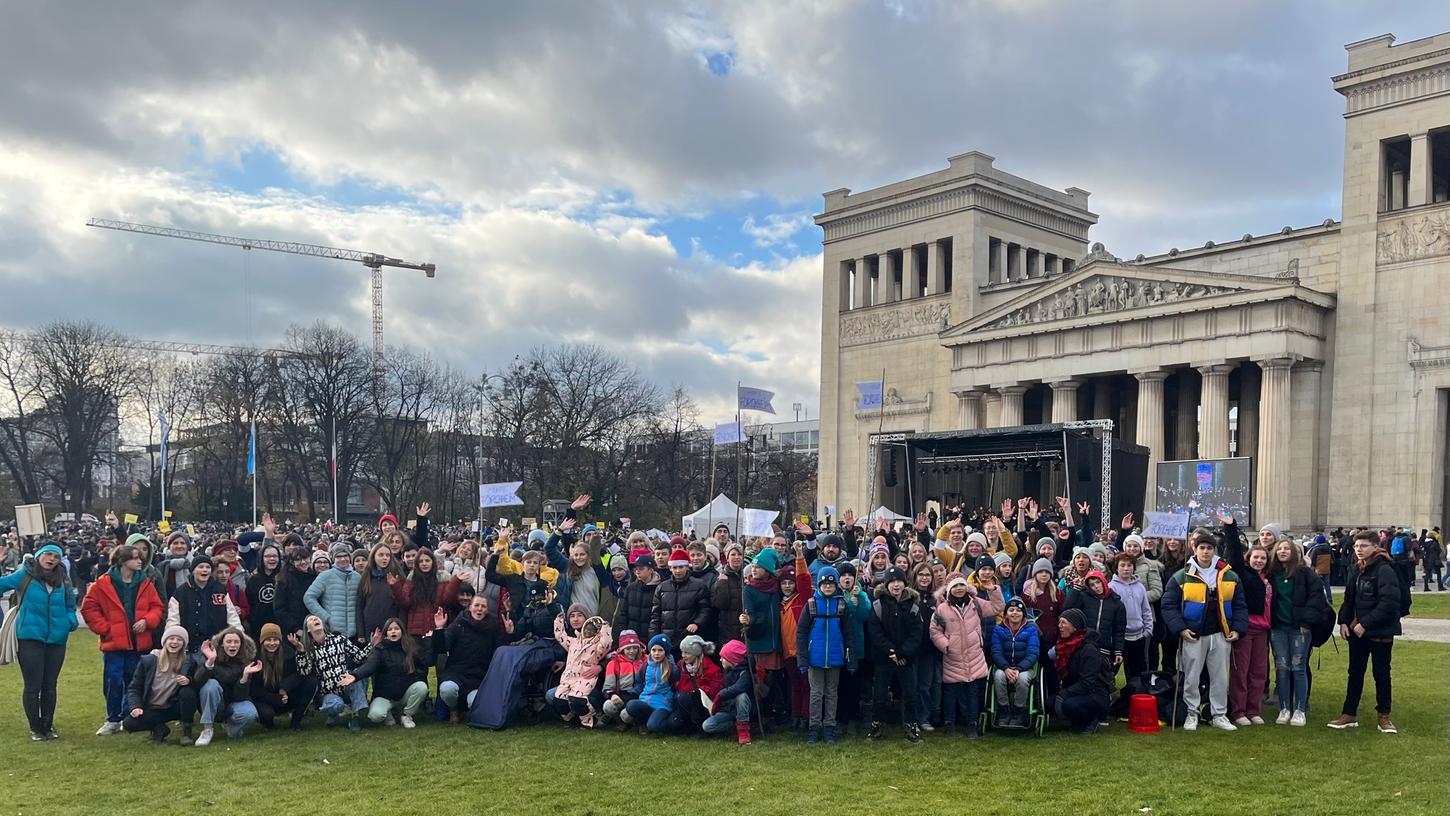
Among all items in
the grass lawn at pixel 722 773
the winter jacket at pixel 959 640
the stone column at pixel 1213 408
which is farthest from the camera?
the stone column at pixel 1213 408

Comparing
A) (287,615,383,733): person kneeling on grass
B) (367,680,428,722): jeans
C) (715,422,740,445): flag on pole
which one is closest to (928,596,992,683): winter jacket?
(367,680,428,722): jeans

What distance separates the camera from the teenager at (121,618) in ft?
35.0

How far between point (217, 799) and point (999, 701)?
6.85m

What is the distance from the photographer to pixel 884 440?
127ft

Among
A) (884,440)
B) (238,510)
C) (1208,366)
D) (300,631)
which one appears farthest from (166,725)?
(238,510)

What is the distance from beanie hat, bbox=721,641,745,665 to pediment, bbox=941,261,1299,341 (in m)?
32.0

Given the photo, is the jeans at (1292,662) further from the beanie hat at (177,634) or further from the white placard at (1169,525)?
the beanie hat at (177,634)

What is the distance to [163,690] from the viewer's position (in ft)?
Answer: 34.2

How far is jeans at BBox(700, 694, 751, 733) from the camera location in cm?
1047

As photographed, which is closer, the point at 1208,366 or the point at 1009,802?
the point at 1009,802

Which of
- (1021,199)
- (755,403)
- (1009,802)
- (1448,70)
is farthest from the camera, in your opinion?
(1021,199)

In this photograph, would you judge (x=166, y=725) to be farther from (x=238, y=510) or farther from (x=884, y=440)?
(x=238, y=510)

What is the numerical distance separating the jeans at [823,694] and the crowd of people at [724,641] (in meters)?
0.02

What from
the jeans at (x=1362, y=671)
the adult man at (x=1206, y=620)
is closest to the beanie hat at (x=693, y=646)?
the adult man at (x=1206, y=620)
